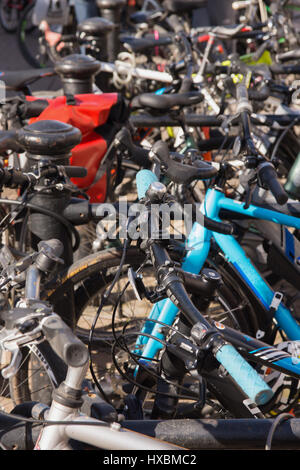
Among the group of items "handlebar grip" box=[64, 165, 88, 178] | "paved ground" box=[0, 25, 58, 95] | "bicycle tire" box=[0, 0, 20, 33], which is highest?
"handlebar grip" box=[64, 165, 88, 178]

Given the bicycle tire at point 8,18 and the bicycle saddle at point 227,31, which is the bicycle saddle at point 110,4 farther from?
the bicycle tire at point 8,18

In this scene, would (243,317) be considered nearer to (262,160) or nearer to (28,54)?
(262,160)

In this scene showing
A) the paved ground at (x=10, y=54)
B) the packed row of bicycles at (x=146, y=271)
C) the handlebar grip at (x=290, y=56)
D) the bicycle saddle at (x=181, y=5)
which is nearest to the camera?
the packed row of bicycles at (x=146, y=271)

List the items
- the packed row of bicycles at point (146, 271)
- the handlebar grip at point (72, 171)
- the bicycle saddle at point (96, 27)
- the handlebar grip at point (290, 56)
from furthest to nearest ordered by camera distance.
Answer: the handlebar grip at point (290, 56) → the bicycle saddle at point (96, 27) → the handlebar grip at point (72, 171) → the packed row of bicycles at point (146, 271)

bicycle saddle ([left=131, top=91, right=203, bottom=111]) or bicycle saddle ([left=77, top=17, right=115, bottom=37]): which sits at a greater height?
bicycle saddle ([left=77, top=17, right=115, bottom=37])

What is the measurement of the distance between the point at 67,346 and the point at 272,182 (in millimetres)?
1340

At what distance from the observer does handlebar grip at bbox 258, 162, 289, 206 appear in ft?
7.22

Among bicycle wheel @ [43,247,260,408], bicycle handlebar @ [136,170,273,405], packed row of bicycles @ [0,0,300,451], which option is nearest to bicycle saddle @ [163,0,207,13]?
packed row of bicycles @ [0,0,300,451]

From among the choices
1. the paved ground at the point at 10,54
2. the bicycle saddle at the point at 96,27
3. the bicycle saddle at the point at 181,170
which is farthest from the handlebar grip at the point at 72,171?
the paved ground at the point at 10,54

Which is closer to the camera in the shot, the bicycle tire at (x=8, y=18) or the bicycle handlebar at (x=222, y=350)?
the bicycle handlebar at (x=222, y=350)

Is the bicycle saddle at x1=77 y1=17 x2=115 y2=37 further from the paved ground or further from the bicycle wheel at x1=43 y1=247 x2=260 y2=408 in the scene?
the paved ground

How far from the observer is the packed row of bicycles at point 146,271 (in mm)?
1394

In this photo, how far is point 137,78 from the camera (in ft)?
16.4

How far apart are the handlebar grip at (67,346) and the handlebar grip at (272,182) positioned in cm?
119
